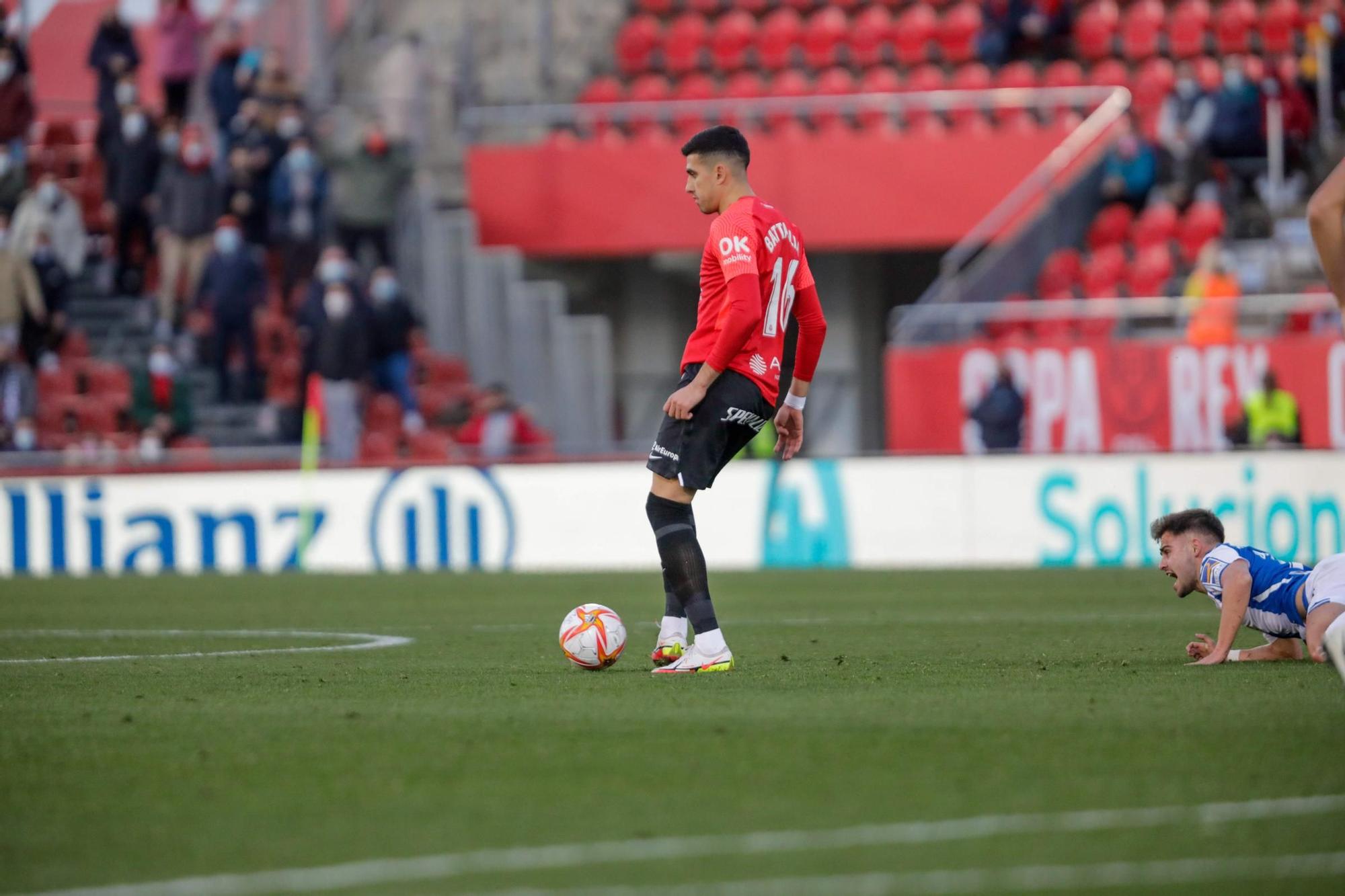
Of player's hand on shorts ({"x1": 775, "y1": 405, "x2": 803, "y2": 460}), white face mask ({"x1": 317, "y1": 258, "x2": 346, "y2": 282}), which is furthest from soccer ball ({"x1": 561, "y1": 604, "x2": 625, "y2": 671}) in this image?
white face mask ({"x1": 317, "y1": 258, "x2": 346, "y2": 282})

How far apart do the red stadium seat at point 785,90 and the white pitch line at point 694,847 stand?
68.3ft

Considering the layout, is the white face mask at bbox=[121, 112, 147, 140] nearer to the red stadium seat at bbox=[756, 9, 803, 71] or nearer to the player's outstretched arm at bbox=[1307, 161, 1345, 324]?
the red stadium seat at bbox=[756, 9, 803, 71]

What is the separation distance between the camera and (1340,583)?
772 centimetres

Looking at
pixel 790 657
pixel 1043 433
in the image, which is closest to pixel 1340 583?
pixel 790 657

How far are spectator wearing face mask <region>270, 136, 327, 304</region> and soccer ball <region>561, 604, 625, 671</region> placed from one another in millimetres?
15719

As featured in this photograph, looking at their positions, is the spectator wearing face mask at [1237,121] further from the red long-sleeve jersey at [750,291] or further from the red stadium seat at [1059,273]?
the red long-sleeve jersey at [750,291]

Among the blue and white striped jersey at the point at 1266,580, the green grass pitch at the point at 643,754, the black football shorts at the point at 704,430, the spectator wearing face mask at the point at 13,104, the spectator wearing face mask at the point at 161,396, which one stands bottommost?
the green grass pitch at the point at 643,754

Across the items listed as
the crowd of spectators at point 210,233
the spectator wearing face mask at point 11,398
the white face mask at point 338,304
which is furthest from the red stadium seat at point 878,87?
the spectator wearing face mask at point 11,398

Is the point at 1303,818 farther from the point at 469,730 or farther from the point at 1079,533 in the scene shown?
the point at 1079,533

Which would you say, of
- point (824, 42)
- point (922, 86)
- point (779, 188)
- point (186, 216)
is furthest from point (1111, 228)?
point (186, 216)

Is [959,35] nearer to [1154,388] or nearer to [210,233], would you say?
[1154,388]

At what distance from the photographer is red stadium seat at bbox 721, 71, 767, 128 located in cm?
2514

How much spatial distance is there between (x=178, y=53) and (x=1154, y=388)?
1267cm

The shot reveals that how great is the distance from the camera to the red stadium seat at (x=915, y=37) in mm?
27406
